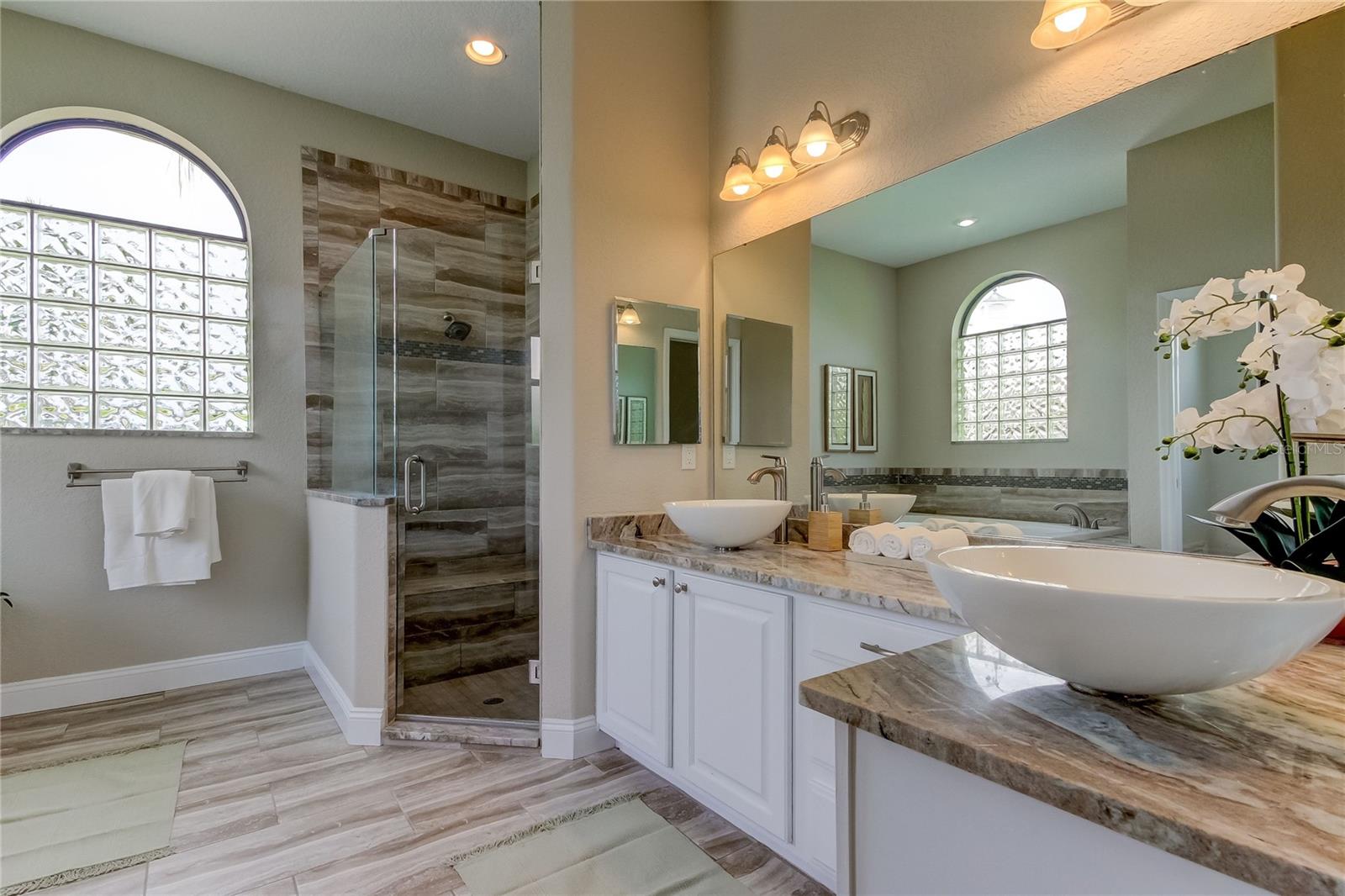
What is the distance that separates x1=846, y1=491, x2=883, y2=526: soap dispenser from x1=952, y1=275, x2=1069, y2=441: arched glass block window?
0.37 m

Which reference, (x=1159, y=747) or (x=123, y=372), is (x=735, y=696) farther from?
(x=123, y=372)

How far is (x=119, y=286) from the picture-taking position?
301 centimetres

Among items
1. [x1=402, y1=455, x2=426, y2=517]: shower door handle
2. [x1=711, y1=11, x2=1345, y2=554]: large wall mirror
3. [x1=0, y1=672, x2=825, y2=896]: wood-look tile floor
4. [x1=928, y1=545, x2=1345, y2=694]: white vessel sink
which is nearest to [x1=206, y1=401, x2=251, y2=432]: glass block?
[x1=402, y1=455, x2=426, y2=517]: shower door handle

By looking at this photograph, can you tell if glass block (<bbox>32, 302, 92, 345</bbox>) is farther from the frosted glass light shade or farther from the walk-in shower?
the frosted glass light shade

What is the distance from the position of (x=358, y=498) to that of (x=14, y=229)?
2021 mm

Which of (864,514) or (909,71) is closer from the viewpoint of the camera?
(909,71)

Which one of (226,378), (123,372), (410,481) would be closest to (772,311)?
(410,481)

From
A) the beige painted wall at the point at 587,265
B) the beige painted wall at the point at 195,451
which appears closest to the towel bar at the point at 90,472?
the beige painted wall at the point at 195,451

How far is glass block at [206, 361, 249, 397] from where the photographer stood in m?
3.20

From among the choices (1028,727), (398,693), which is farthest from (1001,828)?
(398,693)

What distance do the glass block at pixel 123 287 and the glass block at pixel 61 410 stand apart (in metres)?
0.47

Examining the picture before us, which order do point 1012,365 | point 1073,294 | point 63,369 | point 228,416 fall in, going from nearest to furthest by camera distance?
point 1073,294
point 1012,365
point 63,369
point 228,416

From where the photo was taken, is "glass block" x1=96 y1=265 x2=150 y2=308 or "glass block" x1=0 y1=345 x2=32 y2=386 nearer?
"glass block" x1=0 y1=345 x2=32 y2=386

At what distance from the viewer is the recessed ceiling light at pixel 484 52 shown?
9.77 ft
